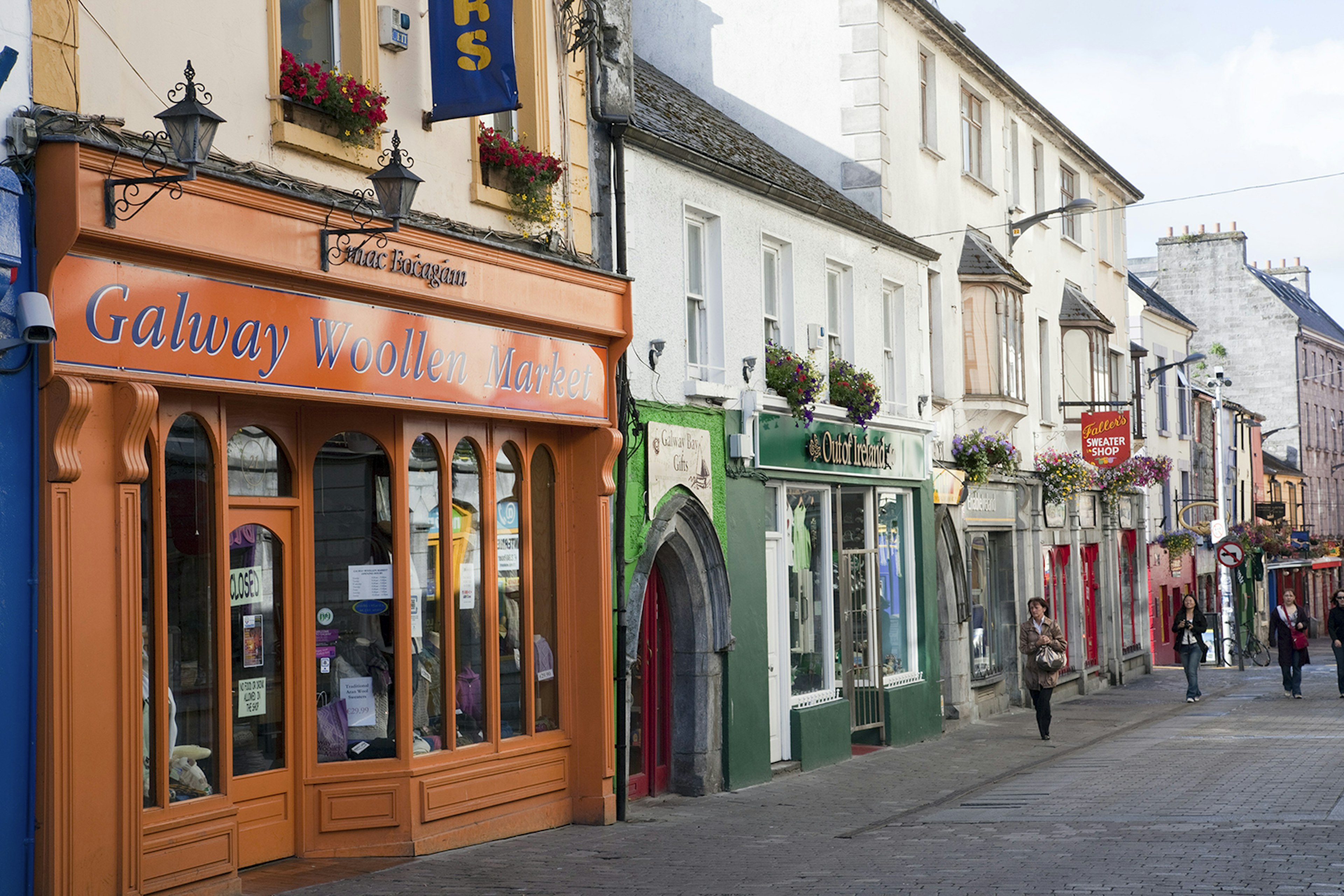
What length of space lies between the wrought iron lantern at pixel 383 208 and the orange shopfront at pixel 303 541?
5.8 inches

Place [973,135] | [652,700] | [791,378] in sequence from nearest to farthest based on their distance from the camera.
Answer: [652,700] → [791,378] → [973,135]

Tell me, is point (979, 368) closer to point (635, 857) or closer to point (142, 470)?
point (635, 857)

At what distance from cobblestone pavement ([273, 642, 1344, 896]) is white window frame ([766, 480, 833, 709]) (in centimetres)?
84

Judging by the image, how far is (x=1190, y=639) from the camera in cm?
2627

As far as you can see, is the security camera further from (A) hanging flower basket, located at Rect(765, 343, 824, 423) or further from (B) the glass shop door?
(B) the glass shop door

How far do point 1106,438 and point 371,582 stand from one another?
2020cm

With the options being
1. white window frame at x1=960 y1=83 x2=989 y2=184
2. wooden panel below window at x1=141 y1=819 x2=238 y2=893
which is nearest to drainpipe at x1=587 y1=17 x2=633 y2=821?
wooden panel below window at x1=141 y1=819 x2=238 y2=893

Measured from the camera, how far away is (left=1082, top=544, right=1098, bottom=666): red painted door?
30.6m

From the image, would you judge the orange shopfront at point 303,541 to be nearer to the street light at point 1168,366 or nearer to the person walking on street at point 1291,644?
the person walking on street at point 1291,644

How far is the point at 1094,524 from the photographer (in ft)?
102

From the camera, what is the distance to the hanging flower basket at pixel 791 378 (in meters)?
16.9

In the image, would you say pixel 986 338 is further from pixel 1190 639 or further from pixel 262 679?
pixel 262 679

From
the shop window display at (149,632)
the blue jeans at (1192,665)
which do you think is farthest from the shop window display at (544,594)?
the blue jeans at (1192,665)

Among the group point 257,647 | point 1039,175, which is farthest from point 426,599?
point 1039,175
